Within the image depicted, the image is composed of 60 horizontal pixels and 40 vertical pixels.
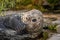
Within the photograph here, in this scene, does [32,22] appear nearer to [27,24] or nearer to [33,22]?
[33,22]

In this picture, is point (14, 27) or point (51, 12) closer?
point (14, 27)

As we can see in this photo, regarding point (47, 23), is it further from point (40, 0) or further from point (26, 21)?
point (40, 0)

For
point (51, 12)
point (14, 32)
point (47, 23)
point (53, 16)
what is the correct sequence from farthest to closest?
point (51, 12) → point (53, 16) → point (47, 23) → point (14, 32)

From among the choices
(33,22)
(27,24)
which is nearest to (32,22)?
(33,22)

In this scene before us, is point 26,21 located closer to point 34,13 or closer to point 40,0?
point 34,13

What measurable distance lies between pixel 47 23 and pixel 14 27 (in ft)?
6.93

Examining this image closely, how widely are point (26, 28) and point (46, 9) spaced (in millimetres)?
4337

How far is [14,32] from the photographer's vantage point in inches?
260

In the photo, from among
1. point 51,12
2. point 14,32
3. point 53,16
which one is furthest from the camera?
point 51,12

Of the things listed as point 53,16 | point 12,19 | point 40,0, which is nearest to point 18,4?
point 40,0

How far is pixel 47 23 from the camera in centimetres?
853

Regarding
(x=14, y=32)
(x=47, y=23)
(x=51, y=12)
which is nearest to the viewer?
(x=14, y=32)

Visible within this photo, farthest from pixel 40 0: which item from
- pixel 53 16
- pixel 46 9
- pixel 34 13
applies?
pixel 34 13

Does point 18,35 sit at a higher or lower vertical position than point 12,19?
lower
